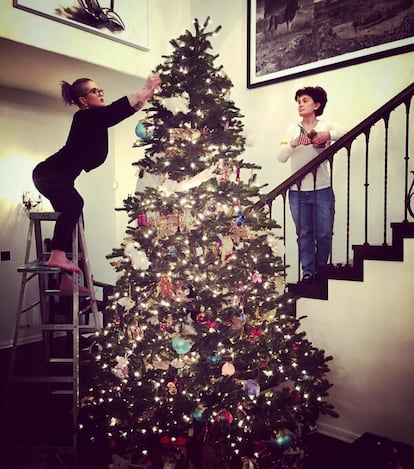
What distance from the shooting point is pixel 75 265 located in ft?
9.11

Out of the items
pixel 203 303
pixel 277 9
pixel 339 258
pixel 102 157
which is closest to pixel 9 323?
pixel 102 157

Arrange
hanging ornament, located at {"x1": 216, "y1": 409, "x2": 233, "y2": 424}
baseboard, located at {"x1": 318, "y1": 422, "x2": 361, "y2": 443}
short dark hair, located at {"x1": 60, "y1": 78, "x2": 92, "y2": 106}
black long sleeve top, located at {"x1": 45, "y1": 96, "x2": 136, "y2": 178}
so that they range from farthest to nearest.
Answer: short dark hair, located at {"x1": 60, "y1": 78, "x2": 92, "y2": 106} < black long sleeve top, located at {"x1": 45, "y1": 96, "x2": 136, "y2": 178} < baseboard, located at {"x1": 318, "y1": 422, "x2": 361, "y2": 443} < hanging ornament, located at {"x1": 216, "y1": 409, "x2": 233, "y2": 424}

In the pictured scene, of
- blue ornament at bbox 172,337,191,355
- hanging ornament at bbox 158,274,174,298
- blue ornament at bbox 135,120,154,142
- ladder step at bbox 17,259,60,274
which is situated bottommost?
blue ornament at bbox 172,337,191,355

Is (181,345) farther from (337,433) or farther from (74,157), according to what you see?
(74,157)

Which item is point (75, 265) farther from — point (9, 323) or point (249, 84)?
point (249, 84)

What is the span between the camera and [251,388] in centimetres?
228

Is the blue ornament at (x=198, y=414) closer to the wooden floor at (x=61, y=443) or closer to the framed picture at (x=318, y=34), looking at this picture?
the wooden floor at (x=61, y=443)

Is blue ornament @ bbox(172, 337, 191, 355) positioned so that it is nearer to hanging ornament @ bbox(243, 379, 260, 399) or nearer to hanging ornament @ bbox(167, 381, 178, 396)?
hanging ornament @ bbox(167, 381, 178, 396)

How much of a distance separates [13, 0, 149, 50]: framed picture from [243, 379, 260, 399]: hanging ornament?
131 inches

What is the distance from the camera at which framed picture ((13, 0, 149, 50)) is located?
370 cm

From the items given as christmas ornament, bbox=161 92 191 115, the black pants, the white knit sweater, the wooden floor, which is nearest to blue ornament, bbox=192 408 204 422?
the wooden floor

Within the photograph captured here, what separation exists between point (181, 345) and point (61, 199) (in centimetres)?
146

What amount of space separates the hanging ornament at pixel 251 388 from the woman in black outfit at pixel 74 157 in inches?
49.7

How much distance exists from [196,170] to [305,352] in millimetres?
1277
